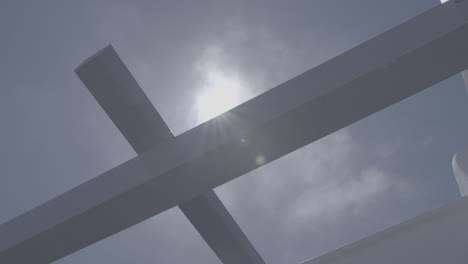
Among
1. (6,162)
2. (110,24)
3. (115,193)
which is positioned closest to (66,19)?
(110,24)

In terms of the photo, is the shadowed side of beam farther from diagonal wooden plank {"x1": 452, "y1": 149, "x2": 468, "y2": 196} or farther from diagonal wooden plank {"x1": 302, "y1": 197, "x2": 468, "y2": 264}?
diagonal wooden plank {"x1": 452, "y1": 149, "x2": 468, "y2": 196}

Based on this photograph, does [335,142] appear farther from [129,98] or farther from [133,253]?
[129,98]

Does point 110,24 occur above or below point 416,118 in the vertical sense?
above

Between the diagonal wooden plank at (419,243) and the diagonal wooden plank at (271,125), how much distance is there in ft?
2.77

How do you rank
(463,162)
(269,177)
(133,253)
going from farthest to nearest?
(133,253), (269,177), (463,162)

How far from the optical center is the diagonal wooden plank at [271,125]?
239cm

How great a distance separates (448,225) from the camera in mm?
2799

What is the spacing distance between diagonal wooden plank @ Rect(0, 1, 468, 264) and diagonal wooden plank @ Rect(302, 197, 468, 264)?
84 centimetres

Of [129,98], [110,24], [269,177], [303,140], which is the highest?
[110,24]

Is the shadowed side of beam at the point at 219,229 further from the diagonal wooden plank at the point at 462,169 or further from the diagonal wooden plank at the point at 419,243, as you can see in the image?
the diagonal wooden plank at the point at 462,169

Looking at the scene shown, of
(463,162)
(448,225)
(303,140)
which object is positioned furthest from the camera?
(463,162)

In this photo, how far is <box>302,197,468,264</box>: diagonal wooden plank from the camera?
263 centimetres

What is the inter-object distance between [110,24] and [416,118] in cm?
746

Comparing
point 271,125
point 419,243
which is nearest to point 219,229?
point 271,125
